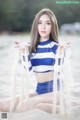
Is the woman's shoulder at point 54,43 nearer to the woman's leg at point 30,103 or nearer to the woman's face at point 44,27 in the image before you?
the woman's face at point 44,27

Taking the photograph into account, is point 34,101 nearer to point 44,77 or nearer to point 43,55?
point 44,77

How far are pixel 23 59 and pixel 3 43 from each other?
5.5 inches

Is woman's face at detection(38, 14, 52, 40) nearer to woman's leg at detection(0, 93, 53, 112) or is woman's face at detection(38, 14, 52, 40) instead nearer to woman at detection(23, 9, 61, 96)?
woman at detection(23, 9, 61, 96)

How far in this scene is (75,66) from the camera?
5.99ft

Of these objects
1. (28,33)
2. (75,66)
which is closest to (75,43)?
(75,66)

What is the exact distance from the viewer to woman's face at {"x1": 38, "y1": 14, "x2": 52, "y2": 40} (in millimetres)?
1812

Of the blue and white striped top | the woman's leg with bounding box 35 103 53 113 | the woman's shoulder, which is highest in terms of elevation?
the woman's shoulder

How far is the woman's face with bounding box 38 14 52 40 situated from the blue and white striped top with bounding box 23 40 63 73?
32 millimetres

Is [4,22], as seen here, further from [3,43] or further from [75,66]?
[75,66]

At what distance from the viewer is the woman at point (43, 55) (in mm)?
1809

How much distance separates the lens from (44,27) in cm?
182

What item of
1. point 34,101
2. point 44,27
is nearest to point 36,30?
point 44,27

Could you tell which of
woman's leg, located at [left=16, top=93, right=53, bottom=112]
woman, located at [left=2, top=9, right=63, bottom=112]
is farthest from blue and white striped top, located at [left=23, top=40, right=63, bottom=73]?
woman's leg, located at [left=16, top=93, right=53, bottom=112]

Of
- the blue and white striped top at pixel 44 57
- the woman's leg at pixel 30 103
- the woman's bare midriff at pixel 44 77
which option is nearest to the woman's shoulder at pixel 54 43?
the blue and white striped top at pixel 44 57
